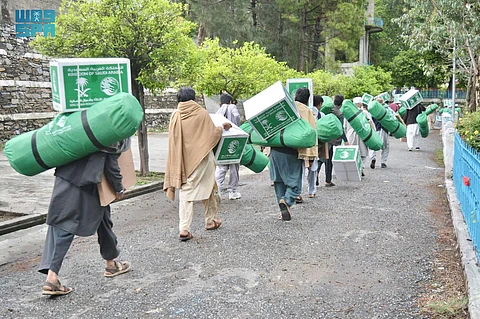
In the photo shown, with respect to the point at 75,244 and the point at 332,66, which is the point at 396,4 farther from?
the point at 75,244

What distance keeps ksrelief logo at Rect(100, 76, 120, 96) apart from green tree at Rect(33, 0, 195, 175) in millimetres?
5630

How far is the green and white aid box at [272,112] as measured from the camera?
22.6 feet

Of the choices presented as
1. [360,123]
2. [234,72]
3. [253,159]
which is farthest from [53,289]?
[234,72]

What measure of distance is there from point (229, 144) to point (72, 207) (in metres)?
3.16

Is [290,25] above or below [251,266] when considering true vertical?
above

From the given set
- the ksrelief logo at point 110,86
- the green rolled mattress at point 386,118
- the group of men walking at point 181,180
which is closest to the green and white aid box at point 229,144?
the group of men walking at point 181,180

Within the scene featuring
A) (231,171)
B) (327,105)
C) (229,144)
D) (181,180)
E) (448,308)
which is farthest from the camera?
(327,105)

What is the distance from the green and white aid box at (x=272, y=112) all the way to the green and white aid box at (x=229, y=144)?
1.50ft

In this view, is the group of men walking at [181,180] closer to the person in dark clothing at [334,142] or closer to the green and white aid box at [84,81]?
the person in dark clothing at [334,142]

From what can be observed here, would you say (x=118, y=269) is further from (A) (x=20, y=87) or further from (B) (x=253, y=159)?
(A) (x=20, y=87)

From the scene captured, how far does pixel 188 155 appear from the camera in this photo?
256 inches

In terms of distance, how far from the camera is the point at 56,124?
4.51 m

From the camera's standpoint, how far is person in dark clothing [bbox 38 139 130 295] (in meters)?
4.63

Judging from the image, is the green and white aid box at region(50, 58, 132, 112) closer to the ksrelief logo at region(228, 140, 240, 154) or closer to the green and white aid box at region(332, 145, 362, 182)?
the ksrelief logo at region(228, 140, 240, 154)
